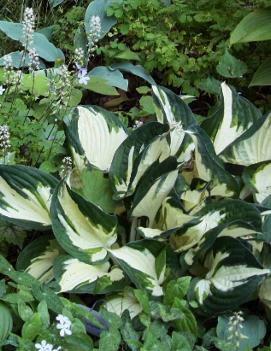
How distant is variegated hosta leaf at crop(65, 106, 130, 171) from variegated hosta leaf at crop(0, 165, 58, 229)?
0.19 meters

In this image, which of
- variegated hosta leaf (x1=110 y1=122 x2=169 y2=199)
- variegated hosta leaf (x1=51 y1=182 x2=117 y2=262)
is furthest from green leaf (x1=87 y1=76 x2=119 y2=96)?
variegated hosta leaf (x1=51 y1=182 x2=117 y2=262)

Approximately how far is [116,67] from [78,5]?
0.70 metres

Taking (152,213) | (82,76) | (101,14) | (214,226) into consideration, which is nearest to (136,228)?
(152,213)

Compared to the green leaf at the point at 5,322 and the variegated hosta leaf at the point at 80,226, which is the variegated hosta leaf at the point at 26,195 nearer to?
the variegated hosta leaf at the point at 80,226

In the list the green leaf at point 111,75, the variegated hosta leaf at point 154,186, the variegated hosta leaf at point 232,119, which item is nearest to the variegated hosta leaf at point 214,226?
the variegated hosta leaf at point 154,186

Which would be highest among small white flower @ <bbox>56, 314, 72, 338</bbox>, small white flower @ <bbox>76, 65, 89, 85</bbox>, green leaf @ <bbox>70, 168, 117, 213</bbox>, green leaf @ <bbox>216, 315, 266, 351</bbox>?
small white flower @ <bbox>76, 65, 89, 85</bbox>

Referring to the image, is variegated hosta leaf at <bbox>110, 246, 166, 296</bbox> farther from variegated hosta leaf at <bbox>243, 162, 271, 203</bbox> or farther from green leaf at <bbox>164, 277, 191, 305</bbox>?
variegated hosta leaf at <bbox>243, 162, 271, 203</bbox>

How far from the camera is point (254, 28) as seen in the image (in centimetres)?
331

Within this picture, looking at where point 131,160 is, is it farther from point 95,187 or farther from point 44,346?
point 44,346

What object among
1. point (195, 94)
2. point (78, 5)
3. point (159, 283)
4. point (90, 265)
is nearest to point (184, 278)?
point (159, 283)

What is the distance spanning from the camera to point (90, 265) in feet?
7.96

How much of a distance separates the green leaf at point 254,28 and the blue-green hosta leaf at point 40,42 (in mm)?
927

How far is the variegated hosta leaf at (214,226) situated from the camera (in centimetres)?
237

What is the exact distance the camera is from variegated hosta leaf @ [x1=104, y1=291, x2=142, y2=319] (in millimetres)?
2338
